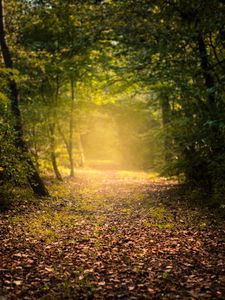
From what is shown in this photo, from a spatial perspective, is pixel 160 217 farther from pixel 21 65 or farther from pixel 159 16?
pixel 21 65

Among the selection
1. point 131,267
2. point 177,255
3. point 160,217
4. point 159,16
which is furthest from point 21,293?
point 159,16

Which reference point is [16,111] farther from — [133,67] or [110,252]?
[110,252]

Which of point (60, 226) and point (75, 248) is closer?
point (75, 248)

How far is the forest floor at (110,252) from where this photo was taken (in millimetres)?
5672

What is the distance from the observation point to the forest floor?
18.6 ft

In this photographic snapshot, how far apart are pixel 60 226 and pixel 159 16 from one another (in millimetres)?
7202

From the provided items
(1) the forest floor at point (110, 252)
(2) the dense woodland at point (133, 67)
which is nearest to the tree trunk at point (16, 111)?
(2) the dense woodland at point (133, 67)

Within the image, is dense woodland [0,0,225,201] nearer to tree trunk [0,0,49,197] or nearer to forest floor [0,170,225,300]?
tree trunk [0,0,49,197]

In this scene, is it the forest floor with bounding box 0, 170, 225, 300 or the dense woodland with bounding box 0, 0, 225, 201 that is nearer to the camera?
the forest floor with bounding box 0, 170, 225, 300

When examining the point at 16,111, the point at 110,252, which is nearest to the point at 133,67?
the point at 16,111

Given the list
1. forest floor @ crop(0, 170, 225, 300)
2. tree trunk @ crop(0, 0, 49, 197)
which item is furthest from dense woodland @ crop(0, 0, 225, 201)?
forest floor @ crop(0, 170, 225, 300)

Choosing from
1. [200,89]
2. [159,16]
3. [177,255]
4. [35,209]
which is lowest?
[177,255]

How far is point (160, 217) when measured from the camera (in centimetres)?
1098

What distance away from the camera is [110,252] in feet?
25.0
